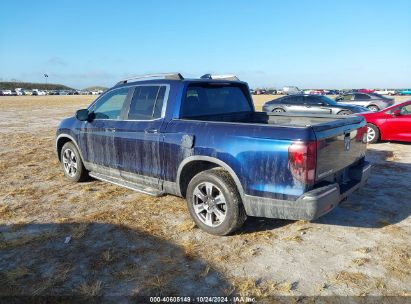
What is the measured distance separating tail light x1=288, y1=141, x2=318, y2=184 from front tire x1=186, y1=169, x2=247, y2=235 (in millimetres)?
814

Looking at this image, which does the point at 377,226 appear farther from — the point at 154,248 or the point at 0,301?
the point at 0,301

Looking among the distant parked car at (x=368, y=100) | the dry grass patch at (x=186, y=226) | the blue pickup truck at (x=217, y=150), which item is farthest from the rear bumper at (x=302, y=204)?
the distant parked car at (x=368, y=100)

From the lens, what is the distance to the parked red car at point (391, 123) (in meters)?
10.1

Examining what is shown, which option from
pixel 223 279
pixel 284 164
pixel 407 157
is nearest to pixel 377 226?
pixel 284 164

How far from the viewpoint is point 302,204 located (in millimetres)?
3520

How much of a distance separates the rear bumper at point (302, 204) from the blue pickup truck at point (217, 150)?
0.01m

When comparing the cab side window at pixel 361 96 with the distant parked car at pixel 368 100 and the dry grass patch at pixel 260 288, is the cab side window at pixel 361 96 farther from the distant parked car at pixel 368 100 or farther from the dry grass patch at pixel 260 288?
the dry grass patch at pixel 260 288

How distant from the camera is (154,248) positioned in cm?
404

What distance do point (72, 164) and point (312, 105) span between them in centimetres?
→ 1224

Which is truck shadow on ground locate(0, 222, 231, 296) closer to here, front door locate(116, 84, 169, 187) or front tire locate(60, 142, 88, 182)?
front door locate(116, 84, 169, 187)

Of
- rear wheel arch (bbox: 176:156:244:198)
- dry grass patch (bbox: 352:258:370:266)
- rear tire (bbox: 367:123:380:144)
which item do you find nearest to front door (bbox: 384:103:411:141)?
rear tire (bbox: 367:123:380:144)

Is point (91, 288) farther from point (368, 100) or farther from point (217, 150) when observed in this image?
point (368, 100)

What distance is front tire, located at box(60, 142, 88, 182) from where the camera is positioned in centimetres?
646

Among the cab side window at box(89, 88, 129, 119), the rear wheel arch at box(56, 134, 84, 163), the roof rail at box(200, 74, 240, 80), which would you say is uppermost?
the roof rail at box(200, 74, 240, 80)
